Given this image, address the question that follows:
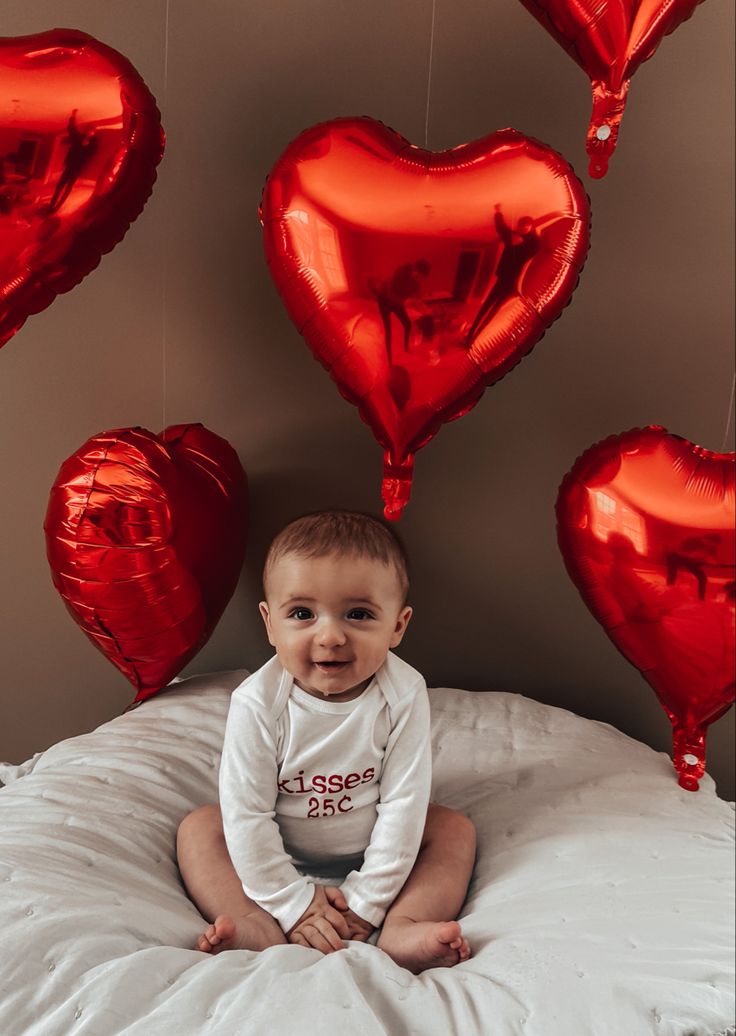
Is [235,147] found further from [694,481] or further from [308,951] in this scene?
[308,951]

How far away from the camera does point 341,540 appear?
100 cm

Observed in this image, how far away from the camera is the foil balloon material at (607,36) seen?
0.93 meters

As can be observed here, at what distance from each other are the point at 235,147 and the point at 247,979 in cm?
106

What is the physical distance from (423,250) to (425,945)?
2.28 feet

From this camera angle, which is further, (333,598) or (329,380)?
(329,380)

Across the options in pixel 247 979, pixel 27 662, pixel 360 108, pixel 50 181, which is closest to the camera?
pixel 247 979

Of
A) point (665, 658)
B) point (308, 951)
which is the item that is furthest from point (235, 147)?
point (308, 951)

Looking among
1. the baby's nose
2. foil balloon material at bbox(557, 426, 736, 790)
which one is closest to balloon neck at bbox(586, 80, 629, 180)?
foil balloon material at bbox(557, 426, 736, 790)

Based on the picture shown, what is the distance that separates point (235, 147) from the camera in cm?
132

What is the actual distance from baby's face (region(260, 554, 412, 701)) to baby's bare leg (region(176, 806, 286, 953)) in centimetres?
21

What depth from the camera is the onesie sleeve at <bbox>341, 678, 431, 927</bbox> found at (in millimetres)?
968

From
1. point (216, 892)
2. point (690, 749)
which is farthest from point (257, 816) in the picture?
point (690, 749)

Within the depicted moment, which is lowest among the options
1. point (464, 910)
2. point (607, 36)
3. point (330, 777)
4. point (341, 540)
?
point (464, 910)

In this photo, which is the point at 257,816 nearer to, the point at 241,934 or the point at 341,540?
the point at 241,934
